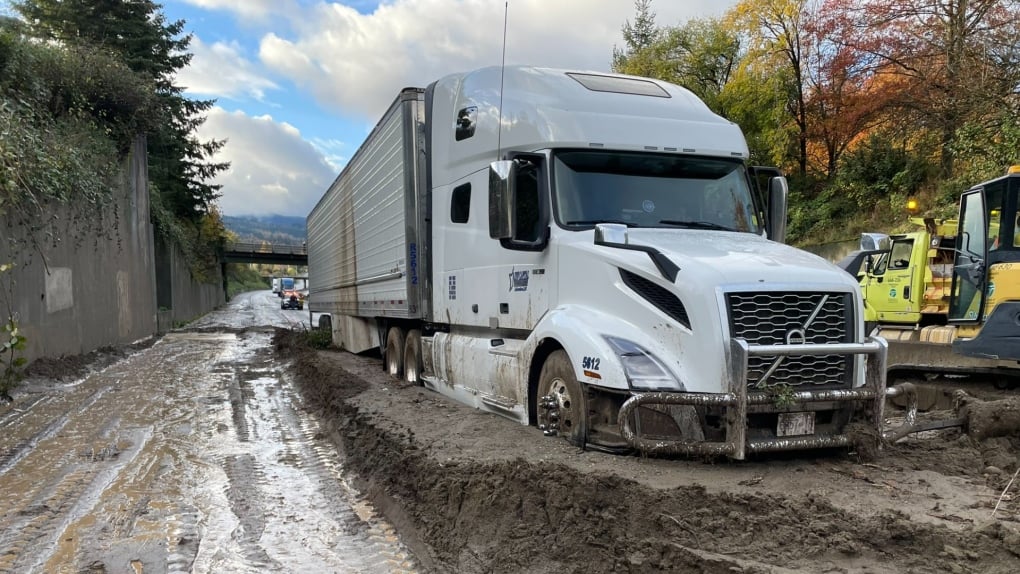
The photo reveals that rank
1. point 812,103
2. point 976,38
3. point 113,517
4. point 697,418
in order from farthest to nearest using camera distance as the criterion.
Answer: point 812,103 → point 976,38 → point 113,517 → point 697,418

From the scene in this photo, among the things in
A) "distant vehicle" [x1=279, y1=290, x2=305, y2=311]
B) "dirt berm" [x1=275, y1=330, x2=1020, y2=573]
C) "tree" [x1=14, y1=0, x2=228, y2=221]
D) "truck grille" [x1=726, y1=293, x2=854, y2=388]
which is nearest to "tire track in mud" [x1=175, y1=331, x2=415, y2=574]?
"dirt berm" [x1=275, y1=330, x2=1020, y2=573]

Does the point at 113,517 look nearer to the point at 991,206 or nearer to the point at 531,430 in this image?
the point at 531,430

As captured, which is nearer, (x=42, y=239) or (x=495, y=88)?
(x=495, y=88)

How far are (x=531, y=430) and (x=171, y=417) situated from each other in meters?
5.31

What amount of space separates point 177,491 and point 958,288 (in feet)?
32.1

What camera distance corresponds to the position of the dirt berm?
3281 millimetres

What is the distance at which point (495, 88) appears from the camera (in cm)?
702

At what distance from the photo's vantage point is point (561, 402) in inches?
211

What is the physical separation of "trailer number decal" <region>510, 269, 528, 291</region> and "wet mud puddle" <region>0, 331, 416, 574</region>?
236 centimetres

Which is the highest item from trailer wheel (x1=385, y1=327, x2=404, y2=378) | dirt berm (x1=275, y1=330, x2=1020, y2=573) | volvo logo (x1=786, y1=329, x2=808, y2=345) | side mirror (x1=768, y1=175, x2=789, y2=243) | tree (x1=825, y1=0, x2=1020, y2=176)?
tree (x1=825, y1=0, x2=1020, y2=176)

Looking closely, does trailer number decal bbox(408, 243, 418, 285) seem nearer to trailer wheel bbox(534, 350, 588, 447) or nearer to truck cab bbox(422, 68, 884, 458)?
truck cab bbox(422, 68, 884, 458)

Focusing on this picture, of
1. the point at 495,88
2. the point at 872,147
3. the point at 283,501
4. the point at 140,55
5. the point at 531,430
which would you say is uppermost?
the point at 140,55

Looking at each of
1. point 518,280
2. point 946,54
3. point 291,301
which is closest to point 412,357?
point 518,280

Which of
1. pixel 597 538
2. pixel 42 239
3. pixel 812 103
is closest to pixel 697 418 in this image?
pixel 597 538
